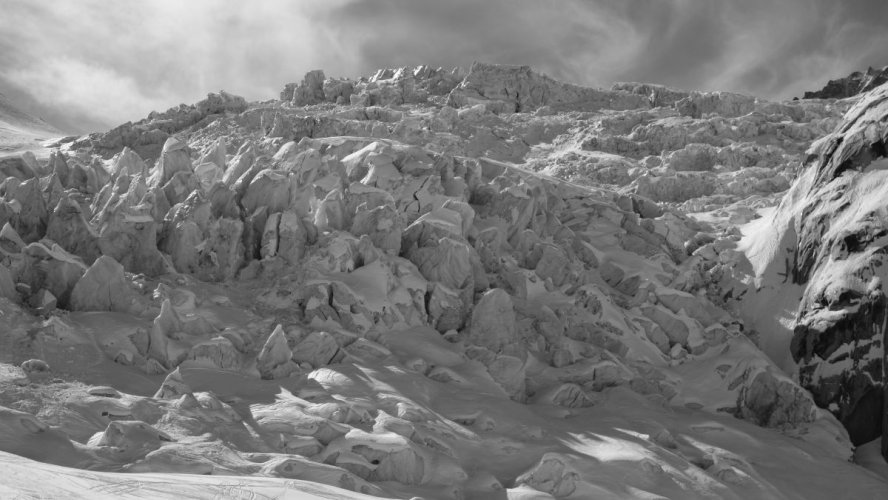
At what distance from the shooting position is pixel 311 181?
101 feet

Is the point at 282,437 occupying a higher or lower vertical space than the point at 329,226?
lower

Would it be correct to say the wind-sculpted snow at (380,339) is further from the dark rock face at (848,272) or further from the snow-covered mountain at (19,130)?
the snow-covered mountain at (19,130)

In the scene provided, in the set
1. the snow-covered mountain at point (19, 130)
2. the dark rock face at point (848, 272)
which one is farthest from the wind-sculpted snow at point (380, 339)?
the snow-covered mountain at point (19, 130)

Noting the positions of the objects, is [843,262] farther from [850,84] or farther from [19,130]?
[850,84]

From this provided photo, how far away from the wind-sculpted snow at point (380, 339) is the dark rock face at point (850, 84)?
7315 centimetres

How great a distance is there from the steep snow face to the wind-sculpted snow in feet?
4.89

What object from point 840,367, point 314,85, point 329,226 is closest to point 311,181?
point 329,226

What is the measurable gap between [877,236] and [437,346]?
1767 centimetres

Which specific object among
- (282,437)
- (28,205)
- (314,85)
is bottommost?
(282,437)

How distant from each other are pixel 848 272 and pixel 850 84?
292ft

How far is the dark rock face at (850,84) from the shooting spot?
9631 centimetres

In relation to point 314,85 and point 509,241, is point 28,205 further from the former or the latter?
point 314,85

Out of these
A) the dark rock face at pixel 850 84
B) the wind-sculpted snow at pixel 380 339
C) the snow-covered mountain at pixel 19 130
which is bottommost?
the wind-sculpted snow at pixel 380 339

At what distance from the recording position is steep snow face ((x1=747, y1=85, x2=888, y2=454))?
2509 cm
